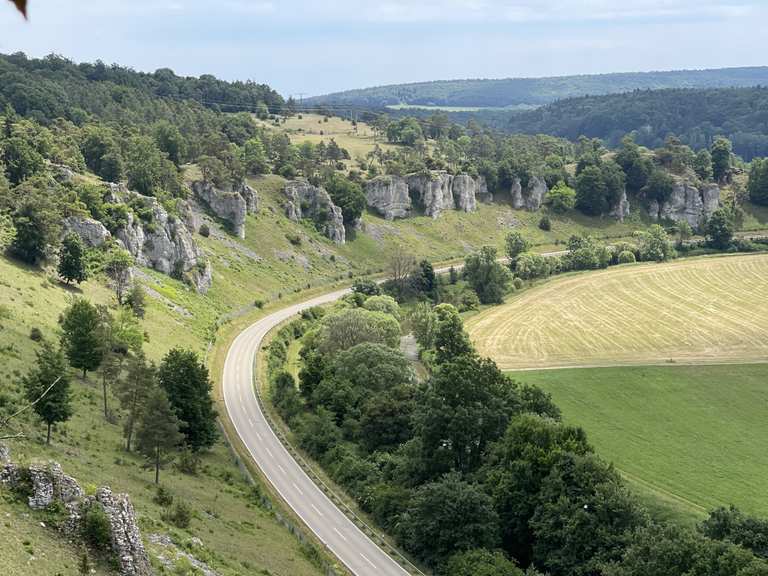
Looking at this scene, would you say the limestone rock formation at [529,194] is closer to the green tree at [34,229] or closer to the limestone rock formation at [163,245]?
the limestone rock formation at [163,245]

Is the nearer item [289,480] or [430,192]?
[289,480]

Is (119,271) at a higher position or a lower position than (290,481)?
higher

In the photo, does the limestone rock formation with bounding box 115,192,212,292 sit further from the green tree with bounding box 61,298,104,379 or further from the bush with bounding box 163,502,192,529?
the bush with bounding box 163,502,192,529

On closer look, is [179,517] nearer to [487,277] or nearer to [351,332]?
[351,332]

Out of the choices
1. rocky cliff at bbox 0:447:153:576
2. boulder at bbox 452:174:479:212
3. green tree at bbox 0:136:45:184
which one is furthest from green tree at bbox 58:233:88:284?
boulder at bbox 452:174:479:212

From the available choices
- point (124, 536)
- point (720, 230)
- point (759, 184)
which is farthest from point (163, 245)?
point (759, 184)

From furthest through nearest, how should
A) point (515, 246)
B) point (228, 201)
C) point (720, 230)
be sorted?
point (720, 230) < point (515, 246) < point (228, 201)

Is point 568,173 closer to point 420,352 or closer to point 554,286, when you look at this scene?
point 554,286
